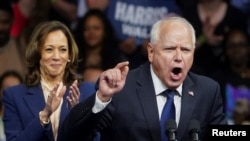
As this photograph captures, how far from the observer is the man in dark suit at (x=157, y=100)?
3166 mm

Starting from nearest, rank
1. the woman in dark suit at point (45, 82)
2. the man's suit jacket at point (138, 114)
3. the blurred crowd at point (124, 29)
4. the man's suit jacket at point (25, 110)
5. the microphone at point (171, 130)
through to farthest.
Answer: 1. the microphone at point (171, 130)
2. the man's suit jacket at point (138, 114)
3. the man's suit jacket at point (25, 110)
4. the woman in dark suit at point (45, 82)
5. the blurred crowd at point (124, 29)

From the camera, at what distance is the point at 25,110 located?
3633 millimetres

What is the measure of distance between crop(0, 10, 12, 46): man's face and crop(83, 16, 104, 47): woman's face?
622mm

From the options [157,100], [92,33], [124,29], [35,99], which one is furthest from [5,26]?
[157,100]

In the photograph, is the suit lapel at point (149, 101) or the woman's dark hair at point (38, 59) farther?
the woman's dark hair at point (38, 59)

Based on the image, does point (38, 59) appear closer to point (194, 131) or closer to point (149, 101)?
point (149, 101)

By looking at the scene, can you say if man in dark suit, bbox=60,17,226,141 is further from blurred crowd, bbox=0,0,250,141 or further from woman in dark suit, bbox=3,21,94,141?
blurred crowd, bbox=0,0,250,141

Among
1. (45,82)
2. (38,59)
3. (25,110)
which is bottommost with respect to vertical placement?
(25,110)

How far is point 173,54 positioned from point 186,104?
24 cm

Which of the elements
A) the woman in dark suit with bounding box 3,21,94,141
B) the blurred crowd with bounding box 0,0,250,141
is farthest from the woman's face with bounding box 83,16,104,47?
the woman in dark suit with bounding box 3,21,94,141

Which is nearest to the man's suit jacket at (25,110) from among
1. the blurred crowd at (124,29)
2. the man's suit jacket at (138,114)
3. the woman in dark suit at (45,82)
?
the woman in dark suit at (45,82)

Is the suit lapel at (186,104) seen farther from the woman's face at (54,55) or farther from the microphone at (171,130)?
the woman's face at (54,55)

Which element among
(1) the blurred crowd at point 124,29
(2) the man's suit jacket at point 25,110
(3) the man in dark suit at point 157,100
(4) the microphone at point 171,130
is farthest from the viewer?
(1) the blurred crowd at point 124,29

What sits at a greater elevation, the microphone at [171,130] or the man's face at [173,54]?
the man's face at [173,54]
